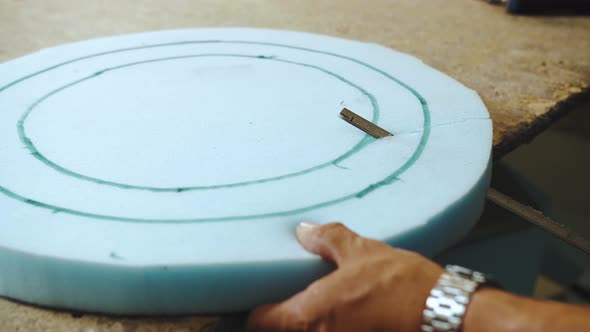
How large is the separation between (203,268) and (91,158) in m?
0.34

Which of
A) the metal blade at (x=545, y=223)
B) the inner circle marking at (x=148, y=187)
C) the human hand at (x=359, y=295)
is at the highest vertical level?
the inner circle marking at (x=148, y=187)

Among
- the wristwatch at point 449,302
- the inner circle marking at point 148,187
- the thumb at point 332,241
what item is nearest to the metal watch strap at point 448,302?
the wristwatch at point 449,302

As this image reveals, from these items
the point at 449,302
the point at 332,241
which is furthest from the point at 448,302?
the point at 332,241

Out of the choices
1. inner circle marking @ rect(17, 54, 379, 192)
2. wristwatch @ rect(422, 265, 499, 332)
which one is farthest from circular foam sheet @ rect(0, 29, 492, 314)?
wristwatch @ rect(422, 265, 499, 332)

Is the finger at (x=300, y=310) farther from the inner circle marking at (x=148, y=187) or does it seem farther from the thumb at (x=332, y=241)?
the inner circle marking at (x=148, y=187)

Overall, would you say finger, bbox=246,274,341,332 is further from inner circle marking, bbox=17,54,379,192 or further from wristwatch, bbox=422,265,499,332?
inner circle marking, bbox=17,54,379,192

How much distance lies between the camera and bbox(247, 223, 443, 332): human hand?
54 cm

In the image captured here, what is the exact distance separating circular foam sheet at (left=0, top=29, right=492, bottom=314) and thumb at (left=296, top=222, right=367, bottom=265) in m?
0.02

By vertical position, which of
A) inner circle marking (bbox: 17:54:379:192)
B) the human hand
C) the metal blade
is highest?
inner circle marking (bbox: 17:54:379:192)

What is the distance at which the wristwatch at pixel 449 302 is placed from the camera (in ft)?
1.73

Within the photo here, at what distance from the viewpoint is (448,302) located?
0.53 metres

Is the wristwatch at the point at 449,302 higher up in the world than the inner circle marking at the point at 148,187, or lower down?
Result: lower down

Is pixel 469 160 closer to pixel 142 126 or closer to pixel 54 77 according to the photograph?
pixel 142 126

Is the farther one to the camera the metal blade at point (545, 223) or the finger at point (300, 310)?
the metal blade at point (545, 223)
